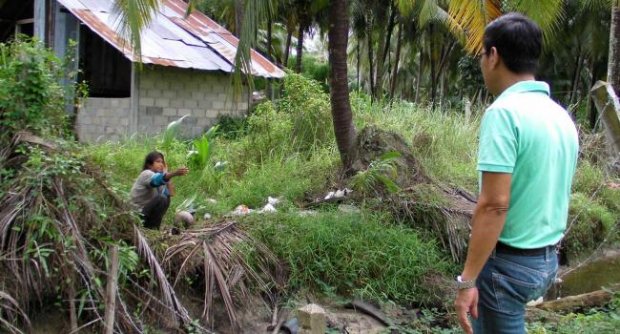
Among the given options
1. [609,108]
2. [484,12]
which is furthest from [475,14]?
[609,108]

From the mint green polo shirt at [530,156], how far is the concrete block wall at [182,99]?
12.1m

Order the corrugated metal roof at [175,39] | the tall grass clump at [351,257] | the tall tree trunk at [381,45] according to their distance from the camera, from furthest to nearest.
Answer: the tall tree trunk at [381,45] → the corrugated metal roof at [175,39] → the tall grass clump at [351,257]

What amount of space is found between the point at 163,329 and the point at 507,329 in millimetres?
3510

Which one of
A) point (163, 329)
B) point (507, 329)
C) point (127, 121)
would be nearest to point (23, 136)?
point (163, 329)

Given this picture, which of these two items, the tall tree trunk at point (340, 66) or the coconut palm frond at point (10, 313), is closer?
the coconut palm frond at point (10, 313)

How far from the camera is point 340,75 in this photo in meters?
8.80

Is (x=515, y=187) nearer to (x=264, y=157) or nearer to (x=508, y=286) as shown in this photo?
(x=508, y=286)

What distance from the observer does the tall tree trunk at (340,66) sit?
870 centimetres

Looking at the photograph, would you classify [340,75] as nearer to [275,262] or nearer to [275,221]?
[275,221]

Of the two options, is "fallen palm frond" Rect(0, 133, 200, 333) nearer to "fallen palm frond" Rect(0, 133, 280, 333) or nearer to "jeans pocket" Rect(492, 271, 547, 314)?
"fallen palm frond" Rect(0, 133, 280, 333)

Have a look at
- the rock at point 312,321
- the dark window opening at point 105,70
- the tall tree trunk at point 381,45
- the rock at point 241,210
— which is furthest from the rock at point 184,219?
the tall tree trunk at point 381,45

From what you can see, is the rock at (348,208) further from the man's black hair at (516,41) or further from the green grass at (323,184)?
the man's black hair at (516,41)

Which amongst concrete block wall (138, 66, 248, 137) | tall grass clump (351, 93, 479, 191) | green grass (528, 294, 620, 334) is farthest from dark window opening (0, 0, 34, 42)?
green grass (528, 294, 620, 334)

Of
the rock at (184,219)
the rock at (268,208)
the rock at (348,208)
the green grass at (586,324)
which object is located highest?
the rock at (348,208)
